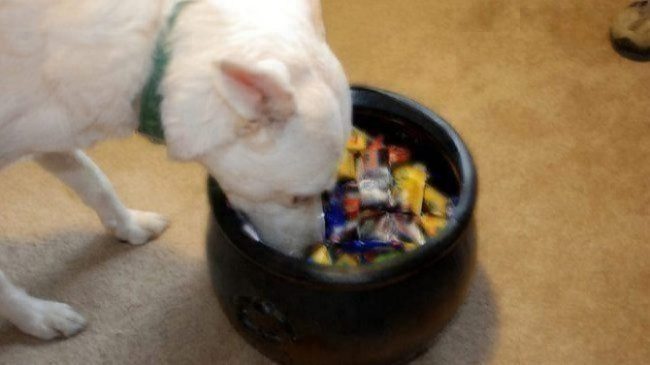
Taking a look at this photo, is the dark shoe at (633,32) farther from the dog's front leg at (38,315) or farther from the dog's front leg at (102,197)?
the dog's front leg at (38,315)

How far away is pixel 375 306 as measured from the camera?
52.5 inches

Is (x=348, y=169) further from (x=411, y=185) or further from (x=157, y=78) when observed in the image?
(x=157, y=78)

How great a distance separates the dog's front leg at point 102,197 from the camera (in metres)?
1.65

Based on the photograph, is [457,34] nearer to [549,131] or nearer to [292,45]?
[549,131]

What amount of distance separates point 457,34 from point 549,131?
0.47 meters

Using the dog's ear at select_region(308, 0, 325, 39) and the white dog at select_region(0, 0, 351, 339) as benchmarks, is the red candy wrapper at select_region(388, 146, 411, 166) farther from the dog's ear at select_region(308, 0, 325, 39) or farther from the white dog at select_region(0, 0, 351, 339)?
the dog's ear at select_region(308, 0, 325, 39)

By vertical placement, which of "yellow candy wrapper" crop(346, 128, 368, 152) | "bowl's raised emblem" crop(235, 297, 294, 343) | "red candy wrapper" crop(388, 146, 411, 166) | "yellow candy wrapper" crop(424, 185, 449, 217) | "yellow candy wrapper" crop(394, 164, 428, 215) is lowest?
"bowl's raised emblem" crop(235, 297, 294, 343)

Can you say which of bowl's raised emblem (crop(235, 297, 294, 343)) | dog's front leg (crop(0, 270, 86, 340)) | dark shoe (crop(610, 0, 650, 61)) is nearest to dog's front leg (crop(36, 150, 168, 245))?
dog's front leg (crop(0, 270, 86, 340))

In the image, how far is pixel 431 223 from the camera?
1.54 meters

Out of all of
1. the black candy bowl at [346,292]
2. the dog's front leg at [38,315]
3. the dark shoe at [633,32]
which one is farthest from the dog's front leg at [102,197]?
the dark shoe at [633,32]

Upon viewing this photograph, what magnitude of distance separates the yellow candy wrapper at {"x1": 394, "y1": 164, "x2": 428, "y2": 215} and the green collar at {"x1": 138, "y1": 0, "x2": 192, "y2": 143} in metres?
0.56

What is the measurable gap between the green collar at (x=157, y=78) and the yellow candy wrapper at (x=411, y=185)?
1.83 feet

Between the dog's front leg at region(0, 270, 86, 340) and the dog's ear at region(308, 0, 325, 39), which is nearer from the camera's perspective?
the dog's ear at region(308, 0, 325, 39)

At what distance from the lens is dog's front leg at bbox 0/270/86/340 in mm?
1617
